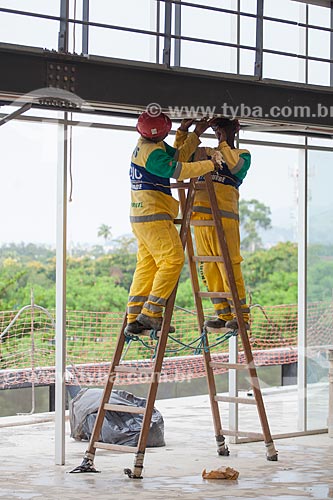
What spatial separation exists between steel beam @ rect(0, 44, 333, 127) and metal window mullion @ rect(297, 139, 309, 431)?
167 centimetres

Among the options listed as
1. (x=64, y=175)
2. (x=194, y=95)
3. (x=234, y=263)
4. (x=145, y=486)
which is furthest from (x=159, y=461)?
(x=194, y=95)

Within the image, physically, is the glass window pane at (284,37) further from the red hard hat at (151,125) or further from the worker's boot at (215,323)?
the worker's boot at (215,323)

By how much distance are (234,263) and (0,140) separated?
54.9 ft

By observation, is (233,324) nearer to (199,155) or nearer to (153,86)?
(199,155)

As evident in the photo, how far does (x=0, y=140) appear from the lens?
22.3 meters

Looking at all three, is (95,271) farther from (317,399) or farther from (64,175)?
(64,175)

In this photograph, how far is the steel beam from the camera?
4914 millimetres

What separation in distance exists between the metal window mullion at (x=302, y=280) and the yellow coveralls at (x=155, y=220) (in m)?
1.97

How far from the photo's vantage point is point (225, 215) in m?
6.39

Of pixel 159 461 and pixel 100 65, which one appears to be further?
pixel 159 461

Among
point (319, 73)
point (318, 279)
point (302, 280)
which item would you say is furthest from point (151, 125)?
point (318, 279)

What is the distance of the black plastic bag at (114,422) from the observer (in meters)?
6.96

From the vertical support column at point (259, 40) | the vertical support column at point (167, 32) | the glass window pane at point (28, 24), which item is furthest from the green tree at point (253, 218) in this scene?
the glass window pane at point (28, 24)

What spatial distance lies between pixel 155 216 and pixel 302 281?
7.66 feet
